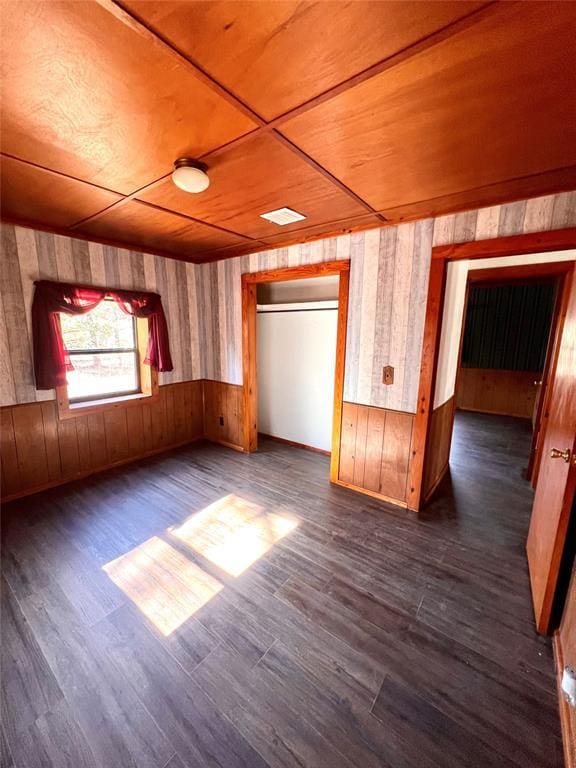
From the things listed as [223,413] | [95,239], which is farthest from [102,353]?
[223,413]

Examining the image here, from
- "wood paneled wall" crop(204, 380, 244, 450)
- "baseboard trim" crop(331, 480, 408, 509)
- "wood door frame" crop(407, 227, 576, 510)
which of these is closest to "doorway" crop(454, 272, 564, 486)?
"wood door frame" crop(407, 227, 576, 510)

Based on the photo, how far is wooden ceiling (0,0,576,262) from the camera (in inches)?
34.6

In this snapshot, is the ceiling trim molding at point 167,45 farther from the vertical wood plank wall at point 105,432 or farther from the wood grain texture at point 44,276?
the vertical wood plank wall at point 105,432

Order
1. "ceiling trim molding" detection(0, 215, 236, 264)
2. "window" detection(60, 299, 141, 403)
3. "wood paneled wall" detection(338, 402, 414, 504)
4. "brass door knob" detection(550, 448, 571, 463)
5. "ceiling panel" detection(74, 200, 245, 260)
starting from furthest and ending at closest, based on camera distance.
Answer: "window" detection(60, 299, 141, 403)
"wood paneled wall" detection(338, 402, 414, 504)
"ceiling trim molding" detection(0, 215, 236, 264)
"ceiling panel" detection(74, 200, 245, 260)
"brass door knob" detection(550, 448, 571, 463)

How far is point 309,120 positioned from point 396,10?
0.48m

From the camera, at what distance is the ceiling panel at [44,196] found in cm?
176

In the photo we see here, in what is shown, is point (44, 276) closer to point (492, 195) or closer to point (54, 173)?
point (54, 173)

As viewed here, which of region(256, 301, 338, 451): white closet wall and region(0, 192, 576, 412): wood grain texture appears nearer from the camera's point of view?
region(0, 192, 576, 412): wood grain texture

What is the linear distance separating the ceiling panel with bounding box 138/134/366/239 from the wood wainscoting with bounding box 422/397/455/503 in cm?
187

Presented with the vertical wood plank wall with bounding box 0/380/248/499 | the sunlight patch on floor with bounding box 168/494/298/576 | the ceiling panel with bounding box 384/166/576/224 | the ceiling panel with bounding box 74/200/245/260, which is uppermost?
the ceiling panel with bounding box 74/200/245/260

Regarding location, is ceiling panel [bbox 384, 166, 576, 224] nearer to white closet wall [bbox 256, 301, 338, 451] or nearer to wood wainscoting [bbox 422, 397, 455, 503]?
white closet wall [bbox 256, 301, 338, 451]

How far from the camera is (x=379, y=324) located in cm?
265

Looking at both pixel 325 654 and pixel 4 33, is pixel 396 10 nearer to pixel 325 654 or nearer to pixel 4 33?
pixel 4 33

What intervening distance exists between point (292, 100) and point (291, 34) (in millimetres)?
261
